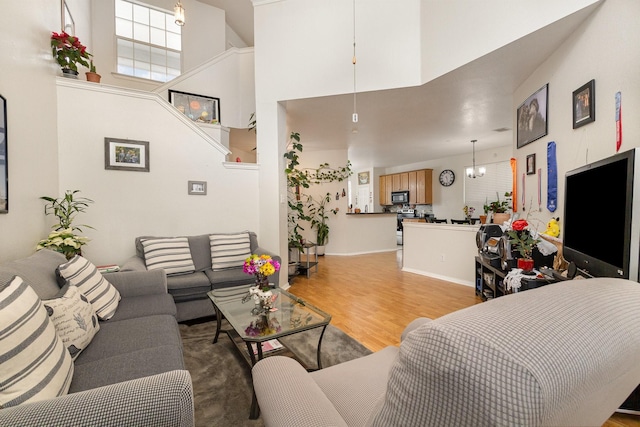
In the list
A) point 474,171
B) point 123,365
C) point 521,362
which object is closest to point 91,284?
point 123,365

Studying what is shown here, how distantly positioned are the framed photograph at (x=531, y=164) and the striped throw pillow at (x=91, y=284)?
13.0 feet

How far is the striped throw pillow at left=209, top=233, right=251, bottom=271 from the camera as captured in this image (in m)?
3.23

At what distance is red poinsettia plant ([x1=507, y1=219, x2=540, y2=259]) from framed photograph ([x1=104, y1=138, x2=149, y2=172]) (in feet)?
12.6

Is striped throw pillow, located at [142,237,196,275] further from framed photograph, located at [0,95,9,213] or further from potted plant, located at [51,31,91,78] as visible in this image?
potted plant, located at [51,31,91,78]

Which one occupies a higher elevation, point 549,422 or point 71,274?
point 549,422

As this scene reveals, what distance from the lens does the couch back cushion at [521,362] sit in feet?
1.15

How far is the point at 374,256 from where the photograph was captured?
256 inches

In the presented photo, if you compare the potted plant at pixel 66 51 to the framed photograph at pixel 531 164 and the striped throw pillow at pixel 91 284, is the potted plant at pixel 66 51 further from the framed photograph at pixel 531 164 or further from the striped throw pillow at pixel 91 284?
the framed photograph at pixel 531 164

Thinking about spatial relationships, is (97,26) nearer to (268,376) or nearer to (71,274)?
(71,274)

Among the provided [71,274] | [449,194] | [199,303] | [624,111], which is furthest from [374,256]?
[71,274]

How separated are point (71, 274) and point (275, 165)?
2.57m

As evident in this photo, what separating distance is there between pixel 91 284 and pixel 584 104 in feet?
12.1

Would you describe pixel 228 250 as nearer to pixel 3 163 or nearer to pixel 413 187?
pixel 3 163

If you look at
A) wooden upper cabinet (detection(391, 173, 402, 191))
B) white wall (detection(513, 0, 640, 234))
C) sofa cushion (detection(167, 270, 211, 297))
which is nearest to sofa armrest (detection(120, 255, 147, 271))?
sofa cushion (detection(167, 270, 211, 297))
